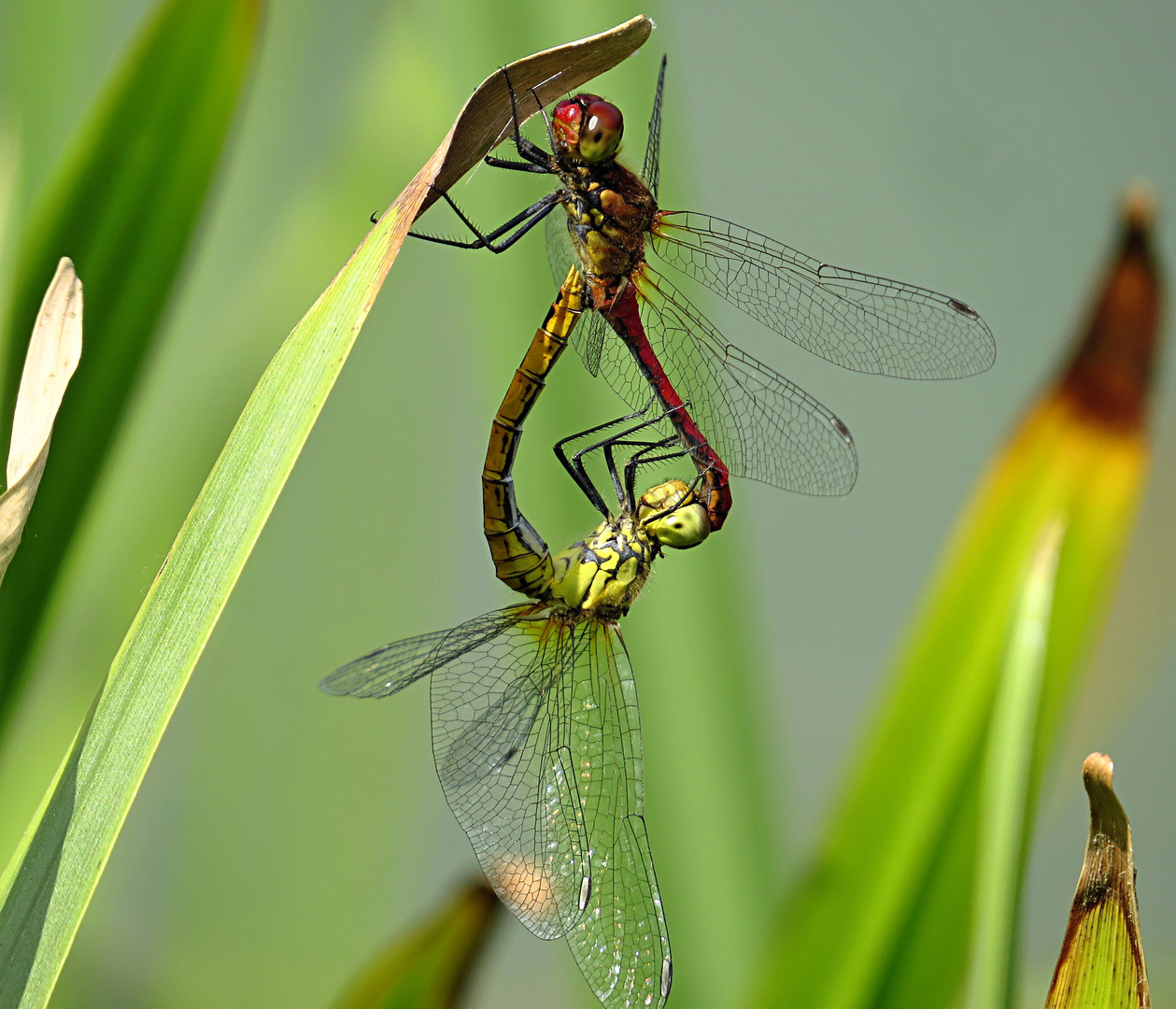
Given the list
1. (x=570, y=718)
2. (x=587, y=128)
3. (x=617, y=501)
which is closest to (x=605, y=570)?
(x=617, y=501)

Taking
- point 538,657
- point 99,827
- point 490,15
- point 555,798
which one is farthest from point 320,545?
point 99,827

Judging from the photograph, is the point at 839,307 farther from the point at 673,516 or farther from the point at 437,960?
the point at 437,960

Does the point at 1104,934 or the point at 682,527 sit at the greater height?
the point at 682,527

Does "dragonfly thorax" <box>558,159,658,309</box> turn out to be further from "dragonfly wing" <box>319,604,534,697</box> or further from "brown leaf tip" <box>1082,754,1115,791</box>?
"brown leaf tip" <box>1082,754,1115,791</box>

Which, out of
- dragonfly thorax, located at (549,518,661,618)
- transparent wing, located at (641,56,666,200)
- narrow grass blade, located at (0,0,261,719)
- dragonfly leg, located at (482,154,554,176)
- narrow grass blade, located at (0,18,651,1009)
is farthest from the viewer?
dragonfly thorax, located at (549,518,661,618)

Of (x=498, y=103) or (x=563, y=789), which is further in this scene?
(x=563, y=789)

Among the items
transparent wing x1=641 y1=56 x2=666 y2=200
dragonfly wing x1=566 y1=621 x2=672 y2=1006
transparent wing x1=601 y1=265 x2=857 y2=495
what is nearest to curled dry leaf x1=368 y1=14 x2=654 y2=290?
transparent wing x1=641 y1=56 x2=666 y2=200

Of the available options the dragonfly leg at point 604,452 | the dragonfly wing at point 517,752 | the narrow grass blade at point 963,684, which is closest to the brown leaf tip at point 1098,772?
the narrow grass blade at point 963,684

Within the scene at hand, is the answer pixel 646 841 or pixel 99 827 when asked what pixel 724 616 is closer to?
pixel 646 841
